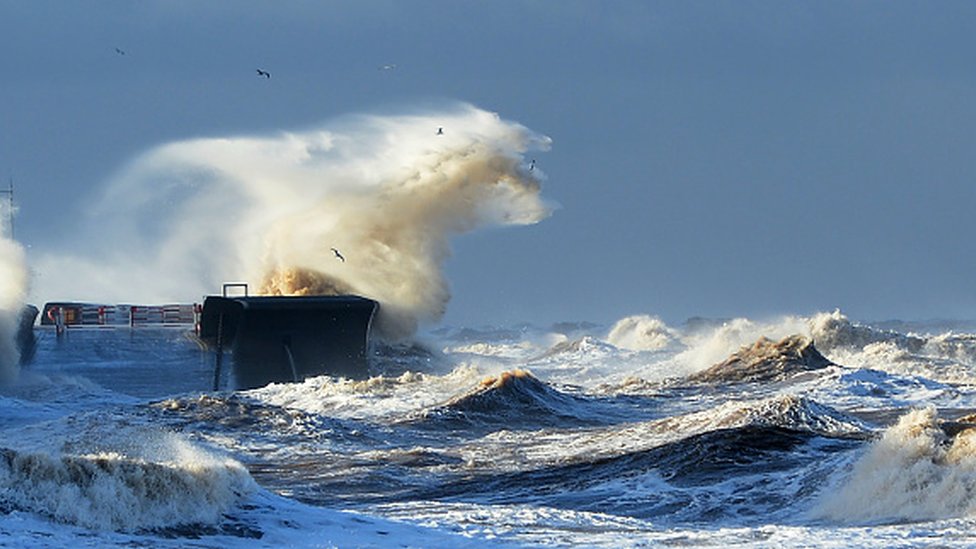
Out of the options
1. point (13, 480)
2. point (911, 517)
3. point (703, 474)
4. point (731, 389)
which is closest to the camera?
point (13, 480)

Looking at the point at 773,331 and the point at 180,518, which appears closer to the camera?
the point at 180,518

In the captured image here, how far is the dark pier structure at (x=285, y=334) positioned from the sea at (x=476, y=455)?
0.90 meters

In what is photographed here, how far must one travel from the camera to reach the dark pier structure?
53.5 m

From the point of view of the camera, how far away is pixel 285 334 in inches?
2149

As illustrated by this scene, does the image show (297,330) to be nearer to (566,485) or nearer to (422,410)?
(422,410)

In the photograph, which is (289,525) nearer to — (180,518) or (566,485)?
(180,518)

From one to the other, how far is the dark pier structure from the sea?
0.90 m

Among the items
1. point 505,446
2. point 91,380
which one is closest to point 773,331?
point 91,380

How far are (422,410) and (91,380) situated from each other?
522 inches

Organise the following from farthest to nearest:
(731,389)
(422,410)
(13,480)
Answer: (731,389) → (422,410) → (13,480)

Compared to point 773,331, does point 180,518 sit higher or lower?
lower

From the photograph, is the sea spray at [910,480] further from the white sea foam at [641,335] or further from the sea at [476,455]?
the white sea foam at [641,335]

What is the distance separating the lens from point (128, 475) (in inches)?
856

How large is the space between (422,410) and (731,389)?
37.7ft
